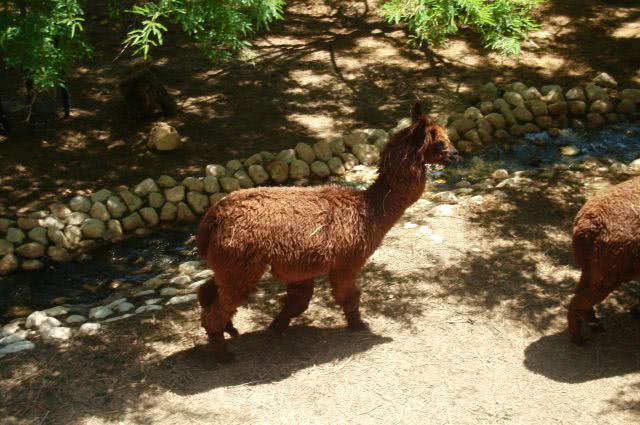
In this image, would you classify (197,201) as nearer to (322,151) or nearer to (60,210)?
(60,210)

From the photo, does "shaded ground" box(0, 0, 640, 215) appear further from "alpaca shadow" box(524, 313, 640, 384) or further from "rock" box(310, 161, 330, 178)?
"alpaca shadow" box(524, 313, 640, 384)

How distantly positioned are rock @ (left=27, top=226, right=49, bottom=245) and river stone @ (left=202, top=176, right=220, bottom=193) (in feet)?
6.75

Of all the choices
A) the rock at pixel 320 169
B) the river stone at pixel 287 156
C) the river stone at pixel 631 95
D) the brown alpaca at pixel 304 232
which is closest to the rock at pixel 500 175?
the rock at pixel 320 169

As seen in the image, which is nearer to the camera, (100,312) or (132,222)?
(100,312)

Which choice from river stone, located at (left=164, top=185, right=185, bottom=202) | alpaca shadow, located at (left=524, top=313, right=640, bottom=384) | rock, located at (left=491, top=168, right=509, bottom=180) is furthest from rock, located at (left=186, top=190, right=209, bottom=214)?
alpaca shadow, located at (left=524, top=313, right=640, bottom=384)

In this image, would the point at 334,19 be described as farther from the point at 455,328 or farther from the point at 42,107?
the point at 455,328

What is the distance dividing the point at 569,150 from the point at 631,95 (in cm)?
172

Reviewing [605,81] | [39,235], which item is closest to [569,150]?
[605,81]

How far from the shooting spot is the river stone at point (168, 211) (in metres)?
8.91

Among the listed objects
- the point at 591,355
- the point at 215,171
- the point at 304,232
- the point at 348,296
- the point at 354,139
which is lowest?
the point at 591,355

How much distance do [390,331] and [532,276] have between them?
5.75ft

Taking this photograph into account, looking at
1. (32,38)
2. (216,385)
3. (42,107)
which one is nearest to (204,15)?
(32,38)

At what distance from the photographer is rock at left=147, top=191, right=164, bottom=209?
8.91 metres

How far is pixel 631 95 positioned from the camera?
10.7m
